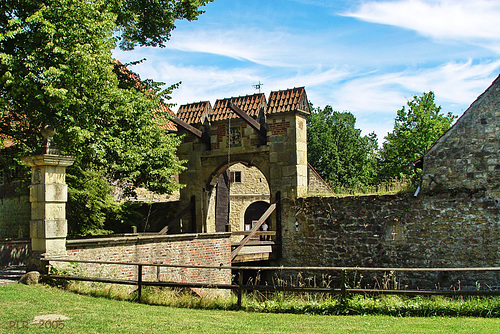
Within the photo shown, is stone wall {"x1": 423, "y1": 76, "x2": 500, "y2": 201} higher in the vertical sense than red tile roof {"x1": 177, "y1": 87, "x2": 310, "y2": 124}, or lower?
lower

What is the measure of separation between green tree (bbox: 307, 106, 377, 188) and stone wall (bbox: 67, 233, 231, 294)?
2379cm

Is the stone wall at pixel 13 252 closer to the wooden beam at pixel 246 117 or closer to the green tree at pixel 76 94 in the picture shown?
the green tree at pixel 76 94

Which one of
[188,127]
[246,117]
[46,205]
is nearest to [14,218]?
[188,127]

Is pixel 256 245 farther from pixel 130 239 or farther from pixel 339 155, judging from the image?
pixel 339 155

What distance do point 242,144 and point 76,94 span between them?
6.92m

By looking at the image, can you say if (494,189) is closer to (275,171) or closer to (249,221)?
(275,171)

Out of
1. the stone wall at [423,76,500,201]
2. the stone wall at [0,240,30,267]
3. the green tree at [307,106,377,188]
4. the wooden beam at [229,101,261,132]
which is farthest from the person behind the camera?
the green tree at [307,106,377,188]

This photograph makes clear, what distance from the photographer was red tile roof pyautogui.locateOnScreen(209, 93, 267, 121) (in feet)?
57.6

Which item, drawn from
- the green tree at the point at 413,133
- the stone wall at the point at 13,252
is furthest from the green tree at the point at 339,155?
the stone wall at the point at 13,252

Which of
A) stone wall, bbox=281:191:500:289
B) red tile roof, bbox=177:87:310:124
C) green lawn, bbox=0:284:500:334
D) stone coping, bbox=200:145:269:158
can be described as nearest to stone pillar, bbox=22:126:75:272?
green lawn, bbox=0:284:500:334

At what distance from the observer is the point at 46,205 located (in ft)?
31.7

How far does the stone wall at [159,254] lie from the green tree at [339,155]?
23792 mm

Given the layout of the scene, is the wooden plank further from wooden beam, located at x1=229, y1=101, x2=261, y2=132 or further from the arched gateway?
wooden beam, located at x1=229, y1=101, x2=261, y2=132

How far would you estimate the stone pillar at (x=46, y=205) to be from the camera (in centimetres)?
964
